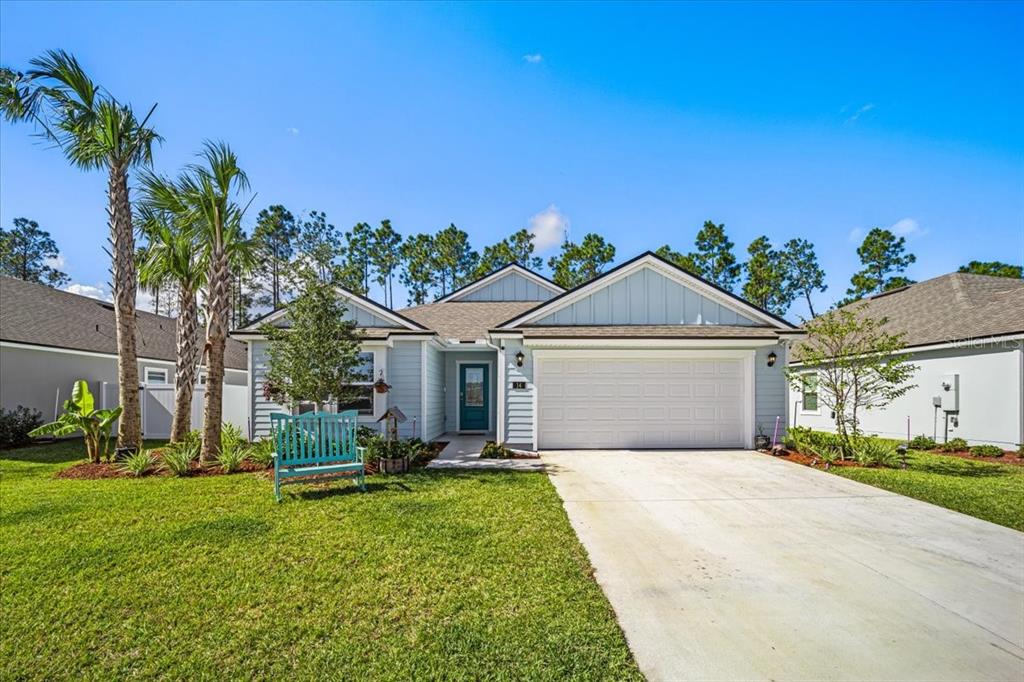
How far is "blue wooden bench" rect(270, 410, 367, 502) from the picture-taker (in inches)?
272

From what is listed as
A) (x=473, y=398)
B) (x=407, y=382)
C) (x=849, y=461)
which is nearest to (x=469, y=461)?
(x=407, y=382)

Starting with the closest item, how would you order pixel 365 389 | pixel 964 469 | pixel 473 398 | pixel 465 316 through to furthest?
pixel 964 469 → pixel 365 389 → pixel 473 398 → pixel 465 316

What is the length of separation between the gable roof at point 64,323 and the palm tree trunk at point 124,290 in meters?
6.32

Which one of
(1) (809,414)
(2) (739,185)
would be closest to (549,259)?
(2) (739,185)

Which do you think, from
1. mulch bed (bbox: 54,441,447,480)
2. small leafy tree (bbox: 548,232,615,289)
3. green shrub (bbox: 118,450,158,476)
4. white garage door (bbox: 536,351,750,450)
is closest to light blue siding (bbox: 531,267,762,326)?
white garage door (bbox: 536,351,750,450)

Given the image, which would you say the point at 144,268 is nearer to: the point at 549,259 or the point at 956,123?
the point at 956,123

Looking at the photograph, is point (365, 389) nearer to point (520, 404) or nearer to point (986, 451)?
point (520, 404)

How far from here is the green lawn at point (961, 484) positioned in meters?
6.23

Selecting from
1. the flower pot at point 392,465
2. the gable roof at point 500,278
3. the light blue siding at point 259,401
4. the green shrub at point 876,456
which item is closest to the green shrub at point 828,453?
the green shrub at point 876,456

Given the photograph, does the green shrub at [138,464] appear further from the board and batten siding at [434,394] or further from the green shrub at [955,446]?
the green shrub at [955,446]

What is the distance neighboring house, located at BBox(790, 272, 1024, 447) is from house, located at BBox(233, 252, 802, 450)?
1.68 meters

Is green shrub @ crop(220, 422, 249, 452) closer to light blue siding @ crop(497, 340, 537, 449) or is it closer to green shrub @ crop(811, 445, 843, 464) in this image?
light blue siding @ crop(497, 340, 537, 449)

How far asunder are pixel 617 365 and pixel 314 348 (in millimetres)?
6979

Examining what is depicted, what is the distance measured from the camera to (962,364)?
12289mm
